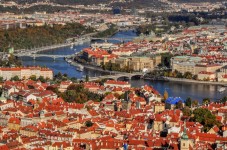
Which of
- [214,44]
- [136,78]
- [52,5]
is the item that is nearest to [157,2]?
[52,5]

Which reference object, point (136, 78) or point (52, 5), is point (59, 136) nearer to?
point (136, 78)

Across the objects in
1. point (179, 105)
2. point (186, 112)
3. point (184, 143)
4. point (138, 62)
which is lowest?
point (138, 62)

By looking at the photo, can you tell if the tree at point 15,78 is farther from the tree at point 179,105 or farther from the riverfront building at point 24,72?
the tree at point 179,105

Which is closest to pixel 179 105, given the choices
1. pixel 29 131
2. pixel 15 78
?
pixel 29 131

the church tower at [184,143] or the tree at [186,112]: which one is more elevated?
the church tower at [184,143]

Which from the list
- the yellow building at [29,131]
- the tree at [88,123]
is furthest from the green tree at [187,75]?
the yellow building at [29,131]

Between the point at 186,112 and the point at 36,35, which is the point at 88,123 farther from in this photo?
the point at 36,35
